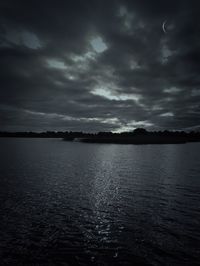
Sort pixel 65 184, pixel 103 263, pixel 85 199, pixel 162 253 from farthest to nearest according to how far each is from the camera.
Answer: pixel 65 184 < pixel 85 199 < pixel 162 253 < pixel 103 263

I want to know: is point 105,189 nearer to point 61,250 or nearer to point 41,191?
point 41,191

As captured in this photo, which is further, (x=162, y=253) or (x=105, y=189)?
(x=105, y=189)

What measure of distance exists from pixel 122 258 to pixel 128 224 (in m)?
5.03

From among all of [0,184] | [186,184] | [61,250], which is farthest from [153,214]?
[0,184]

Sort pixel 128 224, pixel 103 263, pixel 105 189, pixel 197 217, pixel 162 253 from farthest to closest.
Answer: pixel 105 189
pixel 197 217
pixel 128 224
pixel 162 253
pixel 103 263

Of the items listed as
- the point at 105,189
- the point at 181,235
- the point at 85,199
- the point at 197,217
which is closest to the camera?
the point at 181,235

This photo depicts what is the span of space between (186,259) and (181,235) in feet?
10.5

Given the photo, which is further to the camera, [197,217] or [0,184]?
[0,184]

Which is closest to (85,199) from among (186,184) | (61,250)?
(61,250)

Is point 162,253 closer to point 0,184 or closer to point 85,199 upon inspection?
point 85,199

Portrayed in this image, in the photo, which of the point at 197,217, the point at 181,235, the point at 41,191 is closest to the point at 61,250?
the point at 181,235

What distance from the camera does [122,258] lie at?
13.2m

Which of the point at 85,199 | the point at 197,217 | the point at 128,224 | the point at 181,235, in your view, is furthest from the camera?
the point at 85,199

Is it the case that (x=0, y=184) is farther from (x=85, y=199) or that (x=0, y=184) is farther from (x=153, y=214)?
(x=153, y=214)
